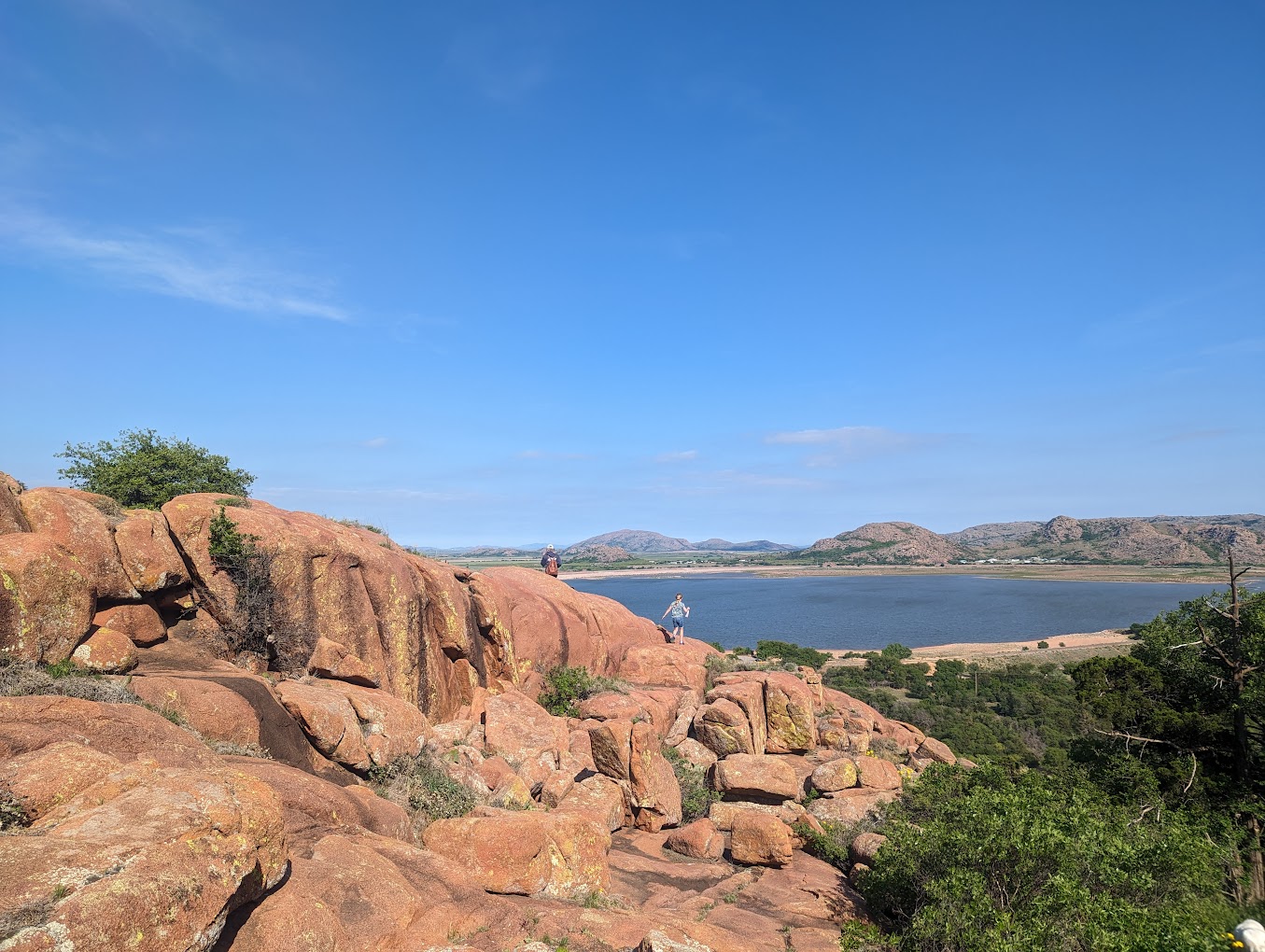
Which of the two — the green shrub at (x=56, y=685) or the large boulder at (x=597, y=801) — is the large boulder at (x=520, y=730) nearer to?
the large boulder at (x=597, y=801)

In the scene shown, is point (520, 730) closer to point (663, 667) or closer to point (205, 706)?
point (205, 706)

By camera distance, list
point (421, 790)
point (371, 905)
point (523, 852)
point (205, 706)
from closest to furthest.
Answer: point (371, 905) → point (523, 852) → point (205, 706) → point (421, 790)

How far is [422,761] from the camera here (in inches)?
637

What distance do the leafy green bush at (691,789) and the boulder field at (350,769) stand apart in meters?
0.17

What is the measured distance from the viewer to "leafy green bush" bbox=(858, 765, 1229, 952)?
11.1 metres

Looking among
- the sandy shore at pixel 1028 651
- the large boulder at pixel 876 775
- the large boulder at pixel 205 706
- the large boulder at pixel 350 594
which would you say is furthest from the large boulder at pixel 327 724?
the sandy shore at pixel 1028 651

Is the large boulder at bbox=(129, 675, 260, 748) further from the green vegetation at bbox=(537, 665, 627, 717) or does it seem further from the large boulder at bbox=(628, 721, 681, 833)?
the green vegetation at bbox=(537, 665, 627, 717)

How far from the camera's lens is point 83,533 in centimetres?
1493

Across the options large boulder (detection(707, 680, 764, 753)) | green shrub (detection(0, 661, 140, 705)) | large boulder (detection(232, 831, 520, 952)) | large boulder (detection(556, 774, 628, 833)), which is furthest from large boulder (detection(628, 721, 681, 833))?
green shrub (detection(0, 661, 140, 705))

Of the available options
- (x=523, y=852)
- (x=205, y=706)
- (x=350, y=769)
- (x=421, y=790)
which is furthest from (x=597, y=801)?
(x=205, y=706)

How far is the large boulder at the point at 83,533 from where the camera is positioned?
14.5m

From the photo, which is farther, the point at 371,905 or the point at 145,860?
the point at 371,905

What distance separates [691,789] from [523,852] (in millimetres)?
11946

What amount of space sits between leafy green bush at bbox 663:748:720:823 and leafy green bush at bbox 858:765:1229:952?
628cm
